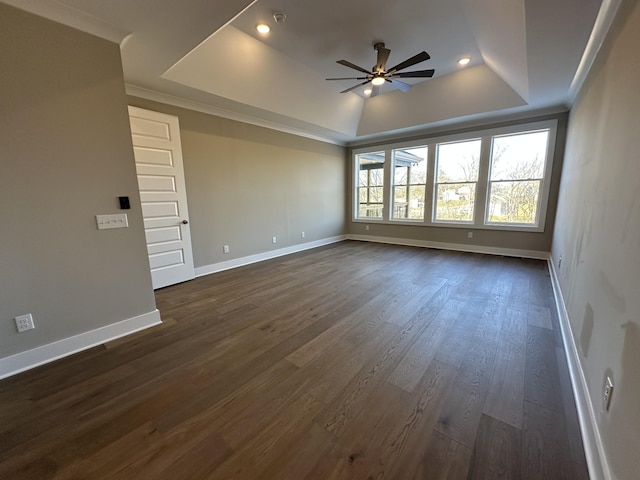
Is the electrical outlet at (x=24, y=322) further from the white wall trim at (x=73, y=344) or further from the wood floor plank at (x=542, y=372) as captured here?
the wood floor plank at (x=542, y=372)

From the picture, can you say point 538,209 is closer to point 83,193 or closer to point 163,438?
point 163,438

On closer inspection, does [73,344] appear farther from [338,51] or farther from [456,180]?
[456,180]

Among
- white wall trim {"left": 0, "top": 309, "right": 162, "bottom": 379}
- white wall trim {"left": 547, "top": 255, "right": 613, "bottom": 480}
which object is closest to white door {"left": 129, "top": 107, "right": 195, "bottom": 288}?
white wall trim {"left": 0, "top": 309, "right": 162, "bottom": 379}

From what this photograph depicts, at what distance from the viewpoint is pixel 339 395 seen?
167 centimetres

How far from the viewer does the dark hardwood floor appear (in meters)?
1.25

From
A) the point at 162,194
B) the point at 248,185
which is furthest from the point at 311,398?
the point at 248,185

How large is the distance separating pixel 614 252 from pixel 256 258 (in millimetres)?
4702

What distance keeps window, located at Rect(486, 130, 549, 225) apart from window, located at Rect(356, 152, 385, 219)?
2.49m

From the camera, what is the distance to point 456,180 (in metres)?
5.61

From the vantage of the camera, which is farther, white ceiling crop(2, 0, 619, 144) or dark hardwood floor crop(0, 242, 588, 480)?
white ceiling crop(2, 0, 619, 144)

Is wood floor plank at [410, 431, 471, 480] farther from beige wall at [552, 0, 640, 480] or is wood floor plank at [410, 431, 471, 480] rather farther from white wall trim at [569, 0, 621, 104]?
white wall trim at [569, 0, 621, 104]

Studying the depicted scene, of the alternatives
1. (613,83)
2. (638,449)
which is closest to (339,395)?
(638,449)

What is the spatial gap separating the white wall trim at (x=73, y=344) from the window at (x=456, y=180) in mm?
5773

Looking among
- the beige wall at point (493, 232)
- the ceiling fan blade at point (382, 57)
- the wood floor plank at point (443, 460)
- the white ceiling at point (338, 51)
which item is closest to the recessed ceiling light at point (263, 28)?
the white ceiling at point (338, 51)
